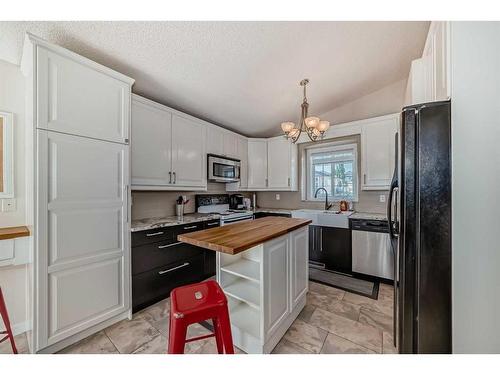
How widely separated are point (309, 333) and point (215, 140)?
2.67m

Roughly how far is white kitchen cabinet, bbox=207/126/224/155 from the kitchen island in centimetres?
169

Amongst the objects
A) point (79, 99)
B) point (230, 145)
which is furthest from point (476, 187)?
point (230, 145)

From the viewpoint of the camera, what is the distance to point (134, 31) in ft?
5.03

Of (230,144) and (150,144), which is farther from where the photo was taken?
(230,144)

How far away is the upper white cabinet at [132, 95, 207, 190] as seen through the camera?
85.8 inches

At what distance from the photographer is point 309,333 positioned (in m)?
1.66

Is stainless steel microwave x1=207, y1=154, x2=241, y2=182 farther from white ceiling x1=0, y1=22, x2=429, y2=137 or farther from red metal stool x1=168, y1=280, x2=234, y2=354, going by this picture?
red metal stool x1=168, y1=280, x2=234, y2=354

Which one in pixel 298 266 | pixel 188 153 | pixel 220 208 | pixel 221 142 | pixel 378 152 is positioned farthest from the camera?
pixel 220 208

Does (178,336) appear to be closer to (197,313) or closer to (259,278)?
(197,313)

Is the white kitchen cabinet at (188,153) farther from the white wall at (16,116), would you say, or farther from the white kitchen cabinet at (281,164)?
the white kitchen cabinet at (281,164)
